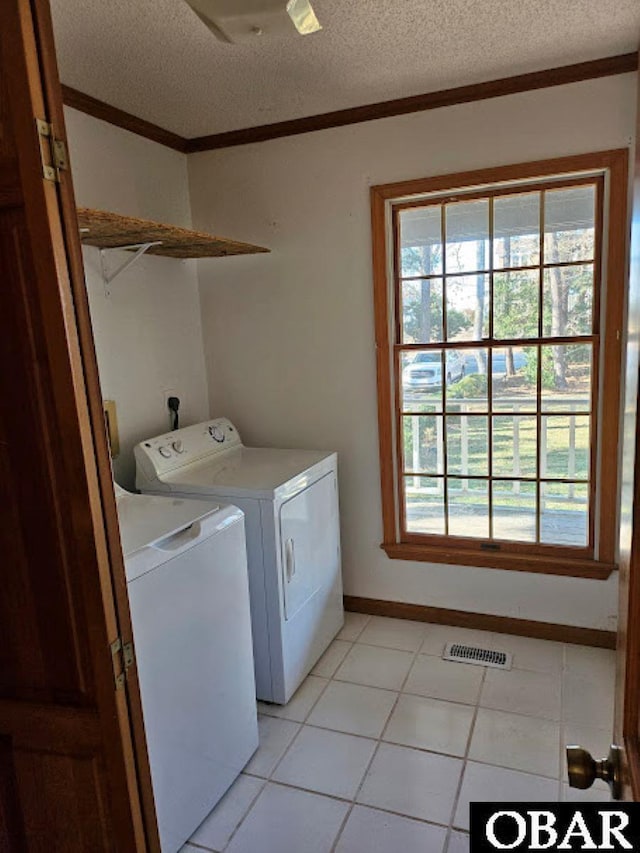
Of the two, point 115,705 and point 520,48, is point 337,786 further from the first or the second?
point 520,48

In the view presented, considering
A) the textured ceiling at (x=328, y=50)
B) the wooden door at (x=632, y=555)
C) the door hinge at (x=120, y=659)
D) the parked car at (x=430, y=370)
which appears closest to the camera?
the wooden door at (x=632, y=555)

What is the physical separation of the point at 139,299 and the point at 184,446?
0.74m

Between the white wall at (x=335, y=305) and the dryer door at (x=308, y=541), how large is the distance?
25 centimetres

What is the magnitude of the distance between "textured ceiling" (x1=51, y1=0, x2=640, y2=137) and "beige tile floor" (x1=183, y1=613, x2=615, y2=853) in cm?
255

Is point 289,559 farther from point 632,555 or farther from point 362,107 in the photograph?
point 362,107

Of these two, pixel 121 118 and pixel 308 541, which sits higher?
pixel 121 118

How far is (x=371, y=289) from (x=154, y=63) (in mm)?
1293

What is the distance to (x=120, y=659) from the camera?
1.06 metres

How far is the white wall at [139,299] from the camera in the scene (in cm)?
241

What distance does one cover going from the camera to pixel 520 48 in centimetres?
212

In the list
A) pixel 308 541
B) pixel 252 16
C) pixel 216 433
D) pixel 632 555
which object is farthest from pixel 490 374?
pixel 632 555

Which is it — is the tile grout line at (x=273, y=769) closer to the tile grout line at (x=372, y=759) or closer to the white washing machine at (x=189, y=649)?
the white washing machine at (x=189, y=649)

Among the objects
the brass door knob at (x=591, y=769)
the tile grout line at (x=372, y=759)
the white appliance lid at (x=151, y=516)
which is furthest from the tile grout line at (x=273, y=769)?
the brass door knob at (x=591, y=769)

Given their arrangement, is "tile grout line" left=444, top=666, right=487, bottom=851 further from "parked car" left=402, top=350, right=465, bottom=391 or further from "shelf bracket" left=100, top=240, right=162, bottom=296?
"shelf bracket" left=100, top=240, right=162, bottom=296
